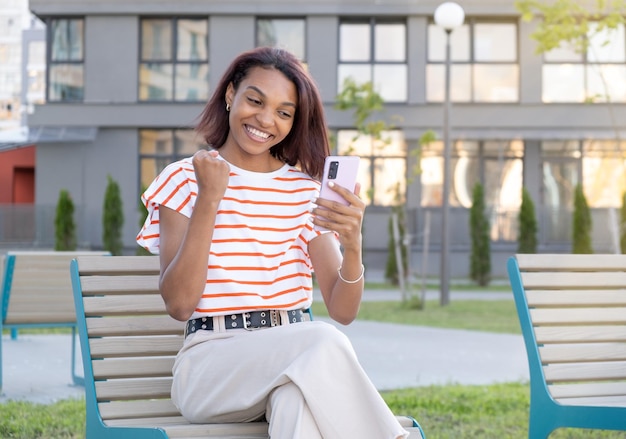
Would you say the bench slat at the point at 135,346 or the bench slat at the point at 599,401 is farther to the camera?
the bench slat at the point at 599,401

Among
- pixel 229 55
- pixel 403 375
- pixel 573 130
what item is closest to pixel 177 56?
pixel 229 55

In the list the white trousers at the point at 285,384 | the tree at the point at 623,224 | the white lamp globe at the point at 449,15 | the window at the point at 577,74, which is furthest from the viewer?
the window at the point at 577,74

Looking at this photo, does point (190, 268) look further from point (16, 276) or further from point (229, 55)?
point (229, 55)

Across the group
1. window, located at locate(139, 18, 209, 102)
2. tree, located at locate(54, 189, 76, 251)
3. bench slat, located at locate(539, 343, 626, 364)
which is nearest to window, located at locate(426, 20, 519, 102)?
window, located at locate(139, 18, 209, 102)

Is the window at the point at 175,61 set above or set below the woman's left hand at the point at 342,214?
above

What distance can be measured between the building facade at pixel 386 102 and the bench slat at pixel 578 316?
22.1 meters

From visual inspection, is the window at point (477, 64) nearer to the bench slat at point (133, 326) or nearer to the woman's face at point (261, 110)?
the bench slat at point (133, 326)

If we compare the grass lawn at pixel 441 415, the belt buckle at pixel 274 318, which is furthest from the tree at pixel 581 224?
the belt buckle at pixel 274 318

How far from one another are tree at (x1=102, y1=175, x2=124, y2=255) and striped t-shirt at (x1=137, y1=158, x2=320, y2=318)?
71.8ft

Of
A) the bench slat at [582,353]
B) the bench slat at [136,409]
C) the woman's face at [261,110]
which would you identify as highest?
the woman's face at [261,110]

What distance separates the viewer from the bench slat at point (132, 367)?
338 centimetres

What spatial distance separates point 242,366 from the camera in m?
2.79

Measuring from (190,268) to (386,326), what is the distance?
975cm

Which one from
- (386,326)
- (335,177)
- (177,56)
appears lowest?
(386,326)
